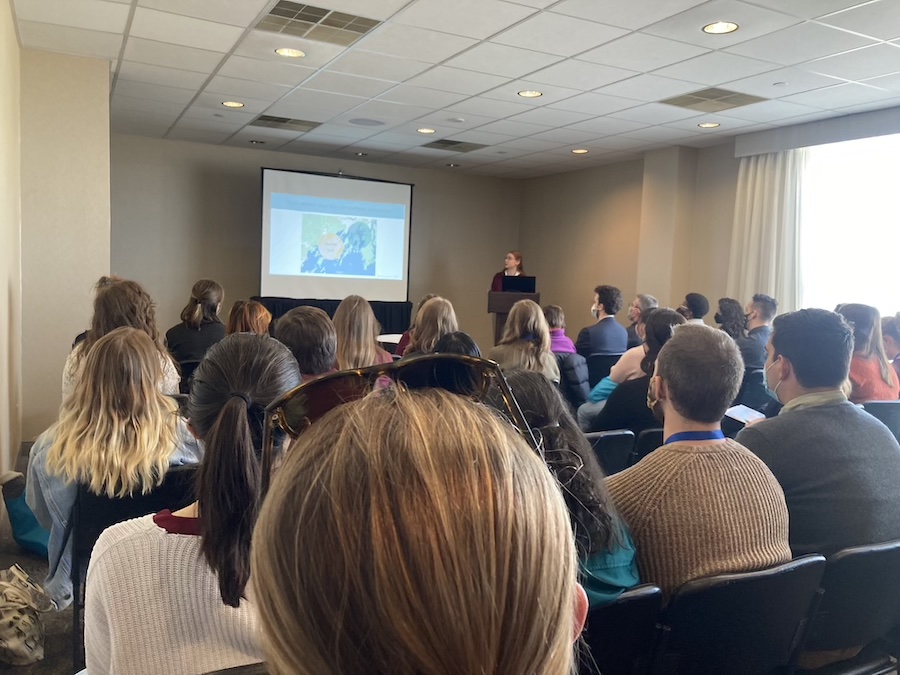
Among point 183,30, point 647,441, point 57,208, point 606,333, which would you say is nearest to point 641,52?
point 606,333

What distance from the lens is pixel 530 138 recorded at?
751 cm

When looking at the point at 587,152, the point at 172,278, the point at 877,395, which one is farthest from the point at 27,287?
the point at 587,152

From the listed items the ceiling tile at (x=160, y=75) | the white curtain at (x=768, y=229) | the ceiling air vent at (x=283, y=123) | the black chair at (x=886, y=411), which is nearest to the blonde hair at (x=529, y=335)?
the black chair at (x=886, y=411)

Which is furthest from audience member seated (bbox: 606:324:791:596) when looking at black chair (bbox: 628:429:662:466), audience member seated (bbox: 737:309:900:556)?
black chair (bbox: 628:429:662:466)

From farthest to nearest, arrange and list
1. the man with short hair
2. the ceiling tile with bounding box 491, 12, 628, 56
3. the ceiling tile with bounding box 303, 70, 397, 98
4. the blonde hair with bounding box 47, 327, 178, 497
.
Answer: the ceiling tile with bounding box 303, 70, 397, 98
the ceiling tile with bounding box 491, 12, 628, 56
the man with short hair
the blonde hair with bounding box 47, 327, 178, 497

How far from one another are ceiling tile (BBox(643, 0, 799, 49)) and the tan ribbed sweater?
3030mm

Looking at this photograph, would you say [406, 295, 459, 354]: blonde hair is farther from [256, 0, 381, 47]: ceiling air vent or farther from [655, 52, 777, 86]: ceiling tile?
[655, 52, 777, 86]: ceiling tile

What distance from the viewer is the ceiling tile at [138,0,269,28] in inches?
155

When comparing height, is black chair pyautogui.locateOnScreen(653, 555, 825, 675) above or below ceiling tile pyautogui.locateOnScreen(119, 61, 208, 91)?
below

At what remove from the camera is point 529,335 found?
3.98m

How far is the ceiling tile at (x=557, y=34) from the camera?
4.05 metres

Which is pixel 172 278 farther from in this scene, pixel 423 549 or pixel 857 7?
pixel 423 549

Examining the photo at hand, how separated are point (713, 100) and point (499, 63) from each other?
6.55 ft

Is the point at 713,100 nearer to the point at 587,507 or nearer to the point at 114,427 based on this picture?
the point at 587,507
